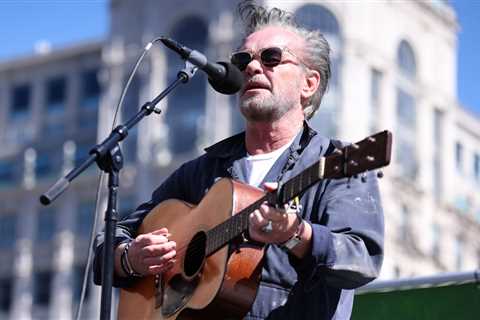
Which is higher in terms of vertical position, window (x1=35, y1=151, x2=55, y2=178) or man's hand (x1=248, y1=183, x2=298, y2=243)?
window (x1=35, y1=151, x2=55, y2=178)

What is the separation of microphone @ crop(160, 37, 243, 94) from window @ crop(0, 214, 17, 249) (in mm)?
52947

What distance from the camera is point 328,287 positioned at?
534cm

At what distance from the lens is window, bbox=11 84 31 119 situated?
198ft

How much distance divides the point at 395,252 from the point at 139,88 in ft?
42.6

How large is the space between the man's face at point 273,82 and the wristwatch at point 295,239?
957 mm

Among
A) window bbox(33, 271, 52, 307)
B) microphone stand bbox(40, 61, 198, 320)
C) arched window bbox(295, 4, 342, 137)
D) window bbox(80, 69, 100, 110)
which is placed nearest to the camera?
microphone stand bbox(40, 61, 198, 320)

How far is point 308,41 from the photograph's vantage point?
19.7 ft

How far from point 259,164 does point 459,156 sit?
185 ft

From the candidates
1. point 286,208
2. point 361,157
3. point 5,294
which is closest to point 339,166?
point 361,157

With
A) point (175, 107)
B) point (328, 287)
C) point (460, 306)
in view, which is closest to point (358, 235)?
point (328, 287)

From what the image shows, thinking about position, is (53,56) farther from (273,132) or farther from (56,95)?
(273,132)

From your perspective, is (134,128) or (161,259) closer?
(161,259)

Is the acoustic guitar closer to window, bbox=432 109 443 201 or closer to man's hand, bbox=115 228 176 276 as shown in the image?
man's hand, bbox=115 228 176 276

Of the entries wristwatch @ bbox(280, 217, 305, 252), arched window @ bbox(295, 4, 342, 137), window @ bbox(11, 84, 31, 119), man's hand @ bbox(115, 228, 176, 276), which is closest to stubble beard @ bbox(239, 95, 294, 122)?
man's hand @ bbox(115, 228, 176, 276)
